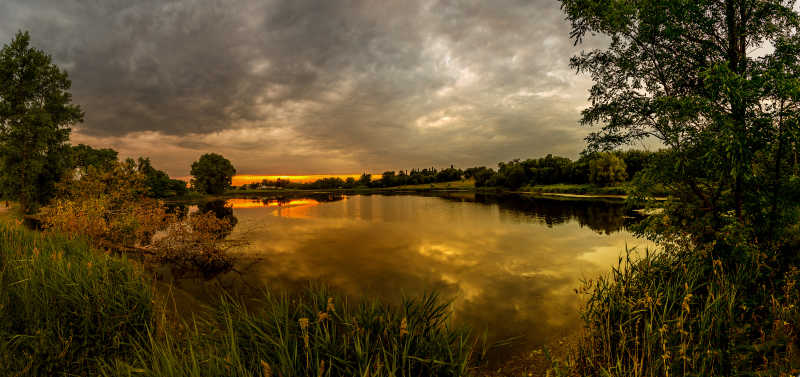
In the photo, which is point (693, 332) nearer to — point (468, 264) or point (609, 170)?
point (468, 264)

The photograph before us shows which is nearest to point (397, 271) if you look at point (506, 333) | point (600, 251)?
point (506, 333)

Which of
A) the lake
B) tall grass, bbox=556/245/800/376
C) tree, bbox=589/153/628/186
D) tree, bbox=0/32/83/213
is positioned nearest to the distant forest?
tree, bbox=589/153/628/186

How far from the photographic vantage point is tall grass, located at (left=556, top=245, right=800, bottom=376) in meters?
4.40

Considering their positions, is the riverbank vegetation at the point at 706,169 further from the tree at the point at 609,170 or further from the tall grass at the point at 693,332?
the tree at the point at 609,170

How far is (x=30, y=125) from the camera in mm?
27703

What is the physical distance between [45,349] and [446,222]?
3839cm

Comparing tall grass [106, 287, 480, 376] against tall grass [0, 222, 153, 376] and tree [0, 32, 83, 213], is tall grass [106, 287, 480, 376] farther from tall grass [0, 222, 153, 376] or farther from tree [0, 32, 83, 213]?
tree [0, 32, 83, 213]

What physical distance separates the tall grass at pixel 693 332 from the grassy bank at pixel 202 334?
2714mm

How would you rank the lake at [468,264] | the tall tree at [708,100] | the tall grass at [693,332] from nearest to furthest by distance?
the tall grass at [693,332], the tall tree at [708,100], the lake at [468,264]

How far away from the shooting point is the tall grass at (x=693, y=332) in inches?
173

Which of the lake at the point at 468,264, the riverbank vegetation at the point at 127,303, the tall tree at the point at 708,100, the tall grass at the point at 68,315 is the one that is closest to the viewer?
the riverbank vegetation at the point at 127,303

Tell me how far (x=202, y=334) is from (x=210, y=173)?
118318 millimetres

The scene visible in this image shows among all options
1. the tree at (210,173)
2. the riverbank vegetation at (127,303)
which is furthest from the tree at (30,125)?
the tree at (210,173)

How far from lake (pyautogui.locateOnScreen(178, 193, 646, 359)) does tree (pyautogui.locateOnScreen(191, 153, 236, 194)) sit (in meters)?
84.1
